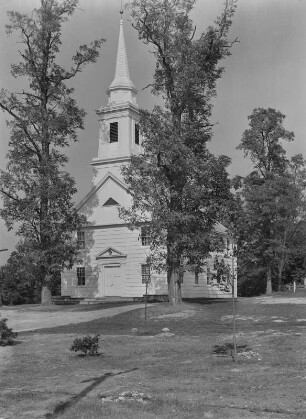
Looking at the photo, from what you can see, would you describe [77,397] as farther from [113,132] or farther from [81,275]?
[113,132]

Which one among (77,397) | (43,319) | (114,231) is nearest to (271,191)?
(114,231)

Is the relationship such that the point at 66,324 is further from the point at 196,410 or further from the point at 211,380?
the point at 196,410

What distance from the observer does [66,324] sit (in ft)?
74.2

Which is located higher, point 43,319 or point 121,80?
point 121,80

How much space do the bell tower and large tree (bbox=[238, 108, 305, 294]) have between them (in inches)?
361

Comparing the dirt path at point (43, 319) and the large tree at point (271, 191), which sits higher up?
the large tree at point (271, 191)

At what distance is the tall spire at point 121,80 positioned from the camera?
45.6 m

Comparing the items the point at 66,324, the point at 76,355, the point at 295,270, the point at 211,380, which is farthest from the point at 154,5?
the point at 295,270

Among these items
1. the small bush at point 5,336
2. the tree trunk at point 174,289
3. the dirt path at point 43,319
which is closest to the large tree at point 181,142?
the tree trunk at point 174,289

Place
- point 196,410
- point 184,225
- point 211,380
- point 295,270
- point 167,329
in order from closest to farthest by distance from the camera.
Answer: point 196,410
point 211,380
point 167,329
point 184,225
point 295,270

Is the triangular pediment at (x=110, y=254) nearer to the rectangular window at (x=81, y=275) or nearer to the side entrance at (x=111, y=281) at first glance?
the side entrance at (x=111, y=281)

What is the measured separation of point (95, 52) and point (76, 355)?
2268cm

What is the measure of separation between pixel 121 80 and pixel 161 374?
37488 mm

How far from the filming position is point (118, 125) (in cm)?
4506
